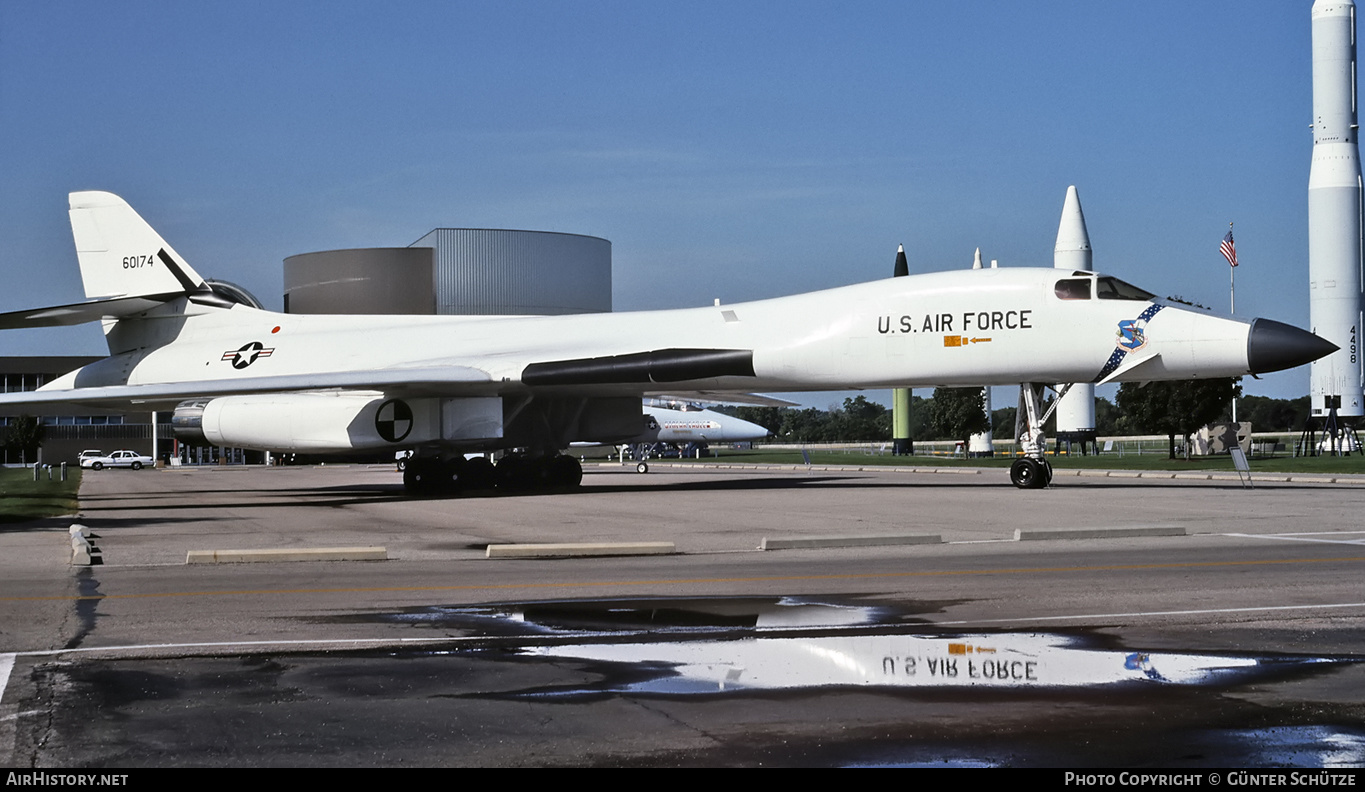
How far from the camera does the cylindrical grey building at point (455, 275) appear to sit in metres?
59.1

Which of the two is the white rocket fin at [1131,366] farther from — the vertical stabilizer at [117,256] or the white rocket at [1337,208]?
the white rocket at [1337,208]

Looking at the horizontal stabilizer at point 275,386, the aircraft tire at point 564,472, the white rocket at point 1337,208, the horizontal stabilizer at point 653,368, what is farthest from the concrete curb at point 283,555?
the white rocket at point 1337,208

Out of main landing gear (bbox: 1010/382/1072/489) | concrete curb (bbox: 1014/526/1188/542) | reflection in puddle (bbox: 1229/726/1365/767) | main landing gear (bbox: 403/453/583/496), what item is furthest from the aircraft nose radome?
reflection in puddle (bbox: 1229/726/1365/767)

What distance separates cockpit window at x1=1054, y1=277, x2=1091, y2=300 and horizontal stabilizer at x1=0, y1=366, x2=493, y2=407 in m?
10.6

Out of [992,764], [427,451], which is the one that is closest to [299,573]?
[992,764]

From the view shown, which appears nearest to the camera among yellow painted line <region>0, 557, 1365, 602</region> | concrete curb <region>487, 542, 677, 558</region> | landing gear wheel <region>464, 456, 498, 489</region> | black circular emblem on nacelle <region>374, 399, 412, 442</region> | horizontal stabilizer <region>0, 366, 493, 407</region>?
yellow painted line <region>0, 557, 1365, 602</region>

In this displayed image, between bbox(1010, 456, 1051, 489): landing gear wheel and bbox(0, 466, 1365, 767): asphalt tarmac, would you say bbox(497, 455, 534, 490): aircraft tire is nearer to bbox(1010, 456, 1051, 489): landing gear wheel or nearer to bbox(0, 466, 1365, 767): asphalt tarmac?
bbox(1010, 456, 1051, 489): landing gear wheel

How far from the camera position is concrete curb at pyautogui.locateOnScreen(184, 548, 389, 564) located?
12.0 m

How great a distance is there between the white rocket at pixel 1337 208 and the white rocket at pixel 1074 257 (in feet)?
40.4

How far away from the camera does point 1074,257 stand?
2702 inches

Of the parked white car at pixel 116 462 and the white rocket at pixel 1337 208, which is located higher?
the white rocket at pixel 1337 208

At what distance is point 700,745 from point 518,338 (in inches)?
850

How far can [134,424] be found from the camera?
3910 inches

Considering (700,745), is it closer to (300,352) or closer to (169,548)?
(169,548)
